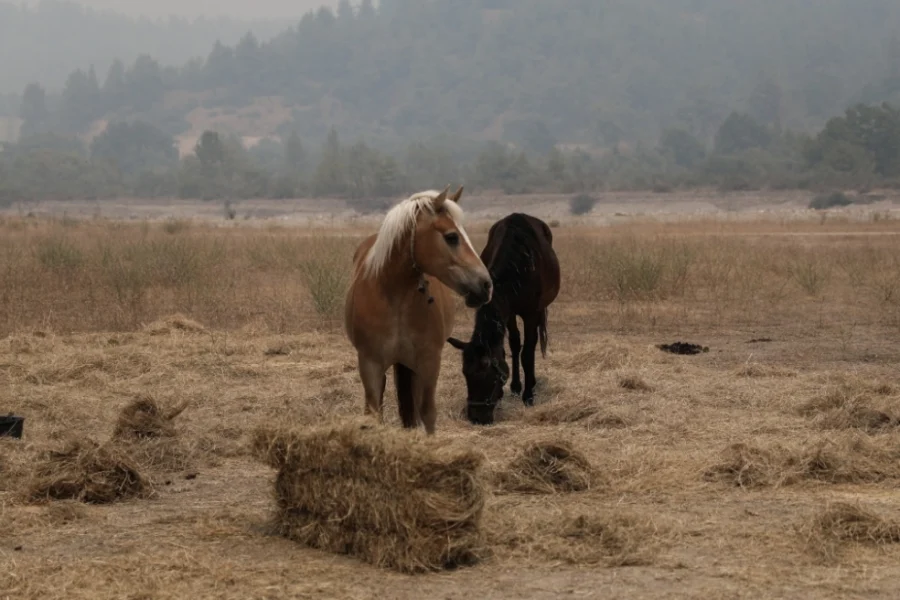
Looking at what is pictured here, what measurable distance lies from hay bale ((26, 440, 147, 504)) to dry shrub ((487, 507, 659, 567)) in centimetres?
212

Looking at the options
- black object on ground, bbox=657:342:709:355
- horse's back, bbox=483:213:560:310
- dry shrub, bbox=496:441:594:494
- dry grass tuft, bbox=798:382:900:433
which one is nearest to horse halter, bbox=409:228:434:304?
dry shrub, bbox=496:441:594:494

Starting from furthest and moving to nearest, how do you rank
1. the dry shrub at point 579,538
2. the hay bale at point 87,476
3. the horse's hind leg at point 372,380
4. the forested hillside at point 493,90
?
1. the forested hillside at point 493,90
2. the horse's hind leg at point 372,380
3. the hay bale at point 87,476
4. the dry shrub at point 579,538

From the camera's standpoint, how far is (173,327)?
12.6 metres

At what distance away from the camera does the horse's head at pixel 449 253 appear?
637cm

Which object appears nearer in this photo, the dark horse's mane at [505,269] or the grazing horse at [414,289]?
the grazing horse at [414,289]

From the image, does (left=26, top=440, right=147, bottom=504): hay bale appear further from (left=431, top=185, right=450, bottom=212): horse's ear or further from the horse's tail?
the horse's tail

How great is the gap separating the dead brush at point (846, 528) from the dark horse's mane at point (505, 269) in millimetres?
3828

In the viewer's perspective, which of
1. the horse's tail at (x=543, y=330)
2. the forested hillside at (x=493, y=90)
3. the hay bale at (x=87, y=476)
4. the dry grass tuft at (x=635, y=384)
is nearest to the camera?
the hay bale at (x=87, y=476)

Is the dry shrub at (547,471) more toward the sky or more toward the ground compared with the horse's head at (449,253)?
more toward the ground

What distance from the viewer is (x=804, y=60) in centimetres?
16425

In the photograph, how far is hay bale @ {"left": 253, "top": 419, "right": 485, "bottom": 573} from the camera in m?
5.02

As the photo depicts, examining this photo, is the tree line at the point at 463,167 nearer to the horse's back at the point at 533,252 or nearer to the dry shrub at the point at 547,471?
the horse's back at the point at 533,252

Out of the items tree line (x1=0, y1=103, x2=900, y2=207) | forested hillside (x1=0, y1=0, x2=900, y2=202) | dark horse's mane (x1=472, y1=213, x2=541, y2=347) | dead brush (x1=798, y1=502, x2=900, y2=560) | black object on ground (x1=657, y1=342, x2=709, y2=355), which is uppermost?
forested hillside (x1=0, y1=0, x2=900, y2=202)

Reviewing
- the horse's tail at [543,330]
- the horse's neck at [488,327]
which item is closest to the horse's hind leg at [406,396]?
the horse's neck at [488,327]
